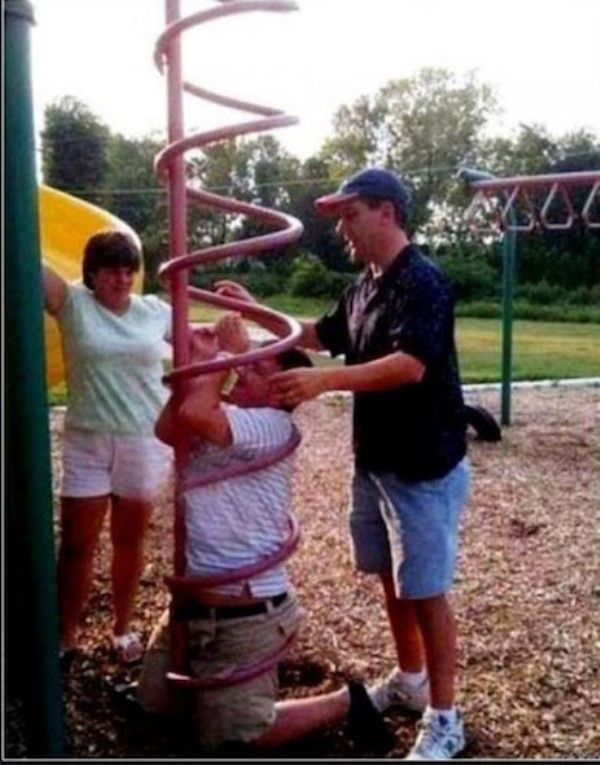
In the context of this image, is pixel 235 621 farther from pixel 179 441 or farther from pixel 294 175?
pixel 294 175

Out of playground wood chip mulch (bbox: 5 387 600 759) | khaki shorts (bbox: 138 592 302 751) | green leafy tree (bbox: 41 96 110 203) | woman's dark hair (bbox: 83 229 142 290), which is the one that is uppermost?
green leafy tree (bbox: 41 96 110 203)

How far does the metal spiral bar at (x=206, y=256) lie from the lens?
9.02 ft

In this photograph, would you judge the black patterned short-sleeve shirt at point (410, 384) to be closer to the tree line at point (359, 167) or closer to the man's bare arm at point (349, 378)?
the man's bare arm at point (349, 378)

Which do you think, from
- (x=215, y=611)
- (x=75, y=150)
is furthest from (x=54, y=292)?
(x=75, y=150)

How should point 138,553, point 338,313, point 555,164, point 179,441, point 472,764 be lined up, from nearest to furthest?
point 472,764
point 179,441
point 338,313
point 138,553
point 555,164

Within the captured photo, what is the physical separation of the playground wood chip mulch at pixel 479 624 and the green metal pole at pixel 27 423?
99 centimetres

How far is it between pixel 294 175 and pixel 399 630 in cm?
2745

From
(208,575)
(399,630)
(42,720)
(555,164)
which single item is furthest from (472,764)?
(555,164)

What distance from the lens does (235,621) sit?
312 cm

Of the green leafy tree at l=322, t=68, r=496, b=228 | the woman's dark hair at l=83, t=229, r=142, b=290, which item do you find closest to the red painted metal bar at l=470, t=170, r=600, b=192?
the woman's dark hair at l=83, t=229, r=142, b=290

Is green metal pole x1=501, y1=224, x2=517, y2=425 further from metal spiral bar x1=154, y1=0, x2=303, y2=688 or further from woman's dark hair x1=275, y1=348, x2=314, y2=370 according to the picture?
metal spiral bar x1=154, y1=0, x2=303, y2=688

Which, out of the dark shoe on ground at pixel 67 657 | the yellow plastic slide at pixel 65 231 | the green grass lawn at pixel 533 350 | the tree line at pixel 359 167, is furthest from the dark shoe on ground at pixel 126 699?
the tree line at pixel 359 167

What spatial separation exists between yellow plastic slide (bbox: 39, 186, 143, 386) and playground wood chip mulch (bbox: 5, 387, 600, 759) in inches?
50.9

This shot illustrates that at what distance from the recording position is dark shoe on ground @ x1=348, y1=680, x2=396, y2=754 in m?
3.45
